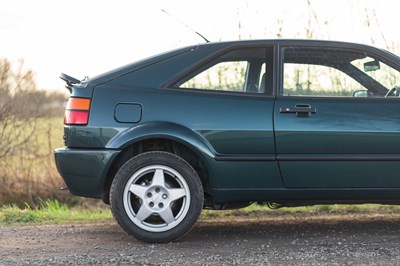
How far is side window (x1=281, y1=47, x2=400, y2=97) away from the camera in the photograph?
568cm

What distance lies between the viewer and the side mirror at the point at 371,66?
5734mm

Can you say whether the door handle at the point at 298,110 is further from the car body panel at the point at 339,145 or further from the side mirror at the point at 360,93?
the side mirror at the point at 360,93

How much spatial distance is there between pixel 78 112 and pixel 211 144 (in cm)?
114

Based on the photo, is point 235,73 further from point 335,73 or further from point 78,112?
point 78,112

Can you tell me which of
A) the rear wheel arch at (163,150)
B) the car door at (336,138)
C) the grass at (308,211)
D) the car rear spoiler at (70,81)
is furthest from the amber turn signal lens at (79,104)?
the grass at (308,211)

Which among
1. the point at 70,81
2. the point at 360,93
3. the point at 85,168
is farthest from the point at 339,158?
the point at 70,81

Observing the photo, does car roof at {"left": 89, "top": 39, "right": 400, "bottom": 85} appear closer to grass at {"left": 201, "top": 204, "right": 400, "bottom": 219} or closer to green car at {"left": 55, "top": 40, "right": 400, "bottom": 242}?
green car at {"left": 55, "top": 40, "right": 400, "bottom": 242}

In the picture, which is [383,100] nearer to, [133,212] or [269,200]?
[269,200]

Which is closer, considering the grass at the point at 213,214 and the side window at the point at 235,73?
the side window at the point at 235,73

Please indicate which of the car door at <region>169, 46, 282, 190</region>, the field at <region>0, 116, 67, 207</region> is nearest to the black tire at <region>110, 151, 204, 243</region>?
the car door at <region>169, 46, 282, 190</region>

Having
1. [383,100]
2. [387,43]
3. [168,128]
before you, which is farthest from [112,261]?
[387,43]

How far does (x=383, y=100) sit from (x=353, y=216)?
6.34ft

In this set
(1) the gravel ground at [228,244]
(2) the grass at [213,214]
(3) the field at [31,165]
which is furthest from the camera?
(3) the field at [31,165]

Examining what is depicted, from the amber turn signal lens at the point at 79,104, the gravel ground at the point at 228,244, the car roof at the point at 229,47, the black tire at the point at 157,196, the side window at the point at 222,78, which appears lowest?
the gravel ground at the point at 228,244
